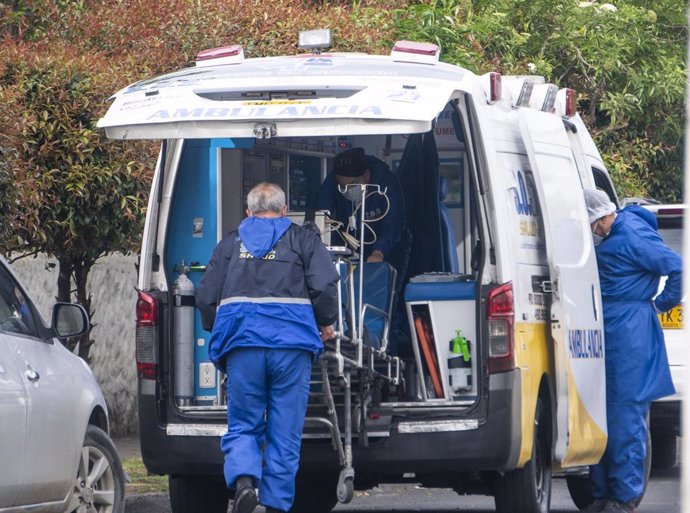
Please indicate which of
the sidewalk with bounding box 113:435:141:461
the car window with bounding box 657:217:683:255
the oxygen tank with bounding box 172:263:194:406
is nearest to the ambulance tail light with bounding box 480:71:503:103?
the oxygen tank with bounding box 172:263:194:406

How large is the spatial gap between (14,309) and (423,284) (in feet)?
6.61

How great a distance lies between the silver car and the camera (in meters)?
6.14

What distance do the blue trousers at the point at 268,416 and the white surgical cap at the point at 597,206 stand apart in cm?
218

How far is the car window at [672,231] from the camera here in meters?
10.3

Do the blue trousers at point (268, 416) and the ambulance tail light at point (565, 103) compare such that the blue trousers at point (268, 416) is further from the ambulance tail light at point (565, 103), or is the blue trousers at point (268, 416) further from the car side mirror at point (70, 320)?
the ambulance tail light at point (565, 103)

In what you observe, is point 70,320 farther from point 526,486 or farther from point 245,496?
point 526,486

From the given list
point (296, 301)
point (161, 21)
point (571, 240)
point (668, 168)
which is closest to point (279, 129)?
point (296, 301)

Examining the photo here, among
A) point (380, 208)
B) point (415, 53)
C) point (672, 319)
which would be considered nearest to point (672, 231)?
point (672, 319)

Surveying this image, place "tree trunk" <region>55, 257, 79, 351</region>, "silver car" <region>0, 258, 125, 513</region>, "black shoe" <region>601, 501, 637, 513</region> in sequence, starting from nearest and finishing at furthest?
1. "silver car" <region>0, 258, 125, 513</region>
2. "black shoe" <region>601, 501, 637, 513</region>
3. "tree trunk" <region>55, 257, 79, 351</region>

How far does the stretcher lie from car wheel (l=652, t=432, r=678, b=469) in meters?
4.17

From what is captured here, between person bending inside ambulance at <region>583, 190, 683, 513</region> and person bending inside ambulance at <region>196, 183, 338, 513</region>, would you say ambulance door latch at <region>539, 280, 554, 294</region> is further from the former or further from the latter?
person bending inside ambulance at <region>196, 183, 338, 513</region>

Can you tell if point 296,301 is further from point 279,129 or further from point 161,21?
point 161,21

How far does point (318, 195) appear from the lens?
8.49m

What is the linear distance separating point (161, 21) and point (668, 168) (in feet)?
24.7
